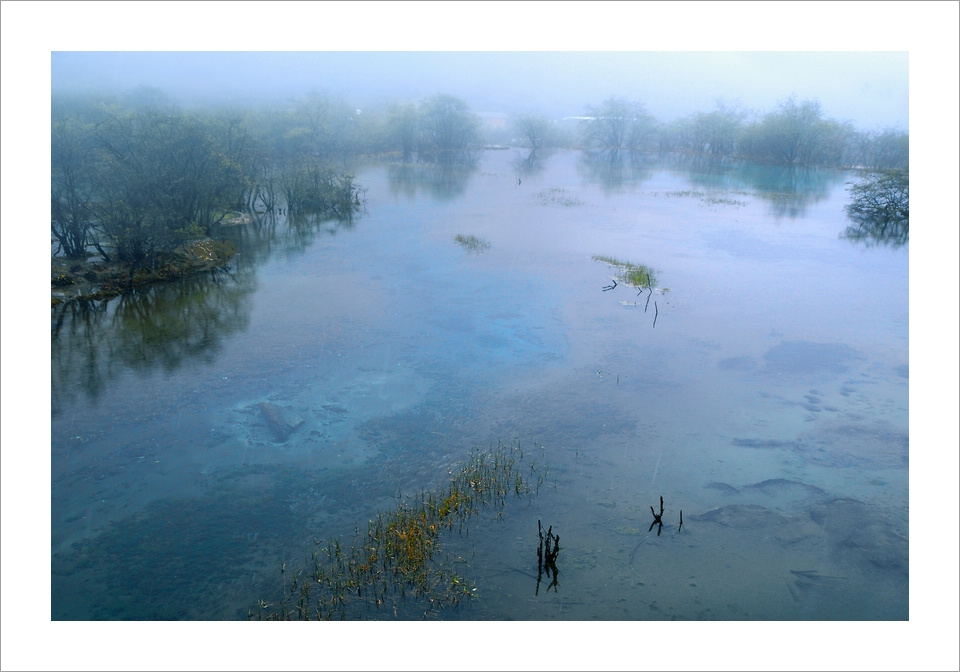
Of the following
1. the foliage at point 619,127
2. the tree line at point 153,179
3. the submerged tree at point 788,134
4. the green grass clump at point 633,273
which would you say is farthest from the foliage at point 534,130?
the green grass clump at point 633,273

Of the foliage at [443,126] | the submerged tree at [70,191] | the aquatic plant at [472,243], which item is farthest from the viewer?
the foliage at [443,126]

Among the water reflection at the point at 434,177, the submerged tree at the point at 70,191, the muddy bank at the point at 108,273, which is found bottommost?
the muddy bank at the point at 108,273

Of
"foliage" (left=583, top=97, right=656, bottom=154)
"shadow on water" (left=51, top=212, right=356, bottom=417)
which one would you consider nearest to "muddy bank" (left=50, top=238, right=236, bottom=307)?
"shadow on water" (left=51, top=212, right=356, bottom=417)

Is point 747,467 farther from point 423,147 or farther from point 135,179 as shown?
point 423,147

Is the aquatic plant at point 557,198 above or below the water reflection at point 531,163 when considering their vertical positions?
below

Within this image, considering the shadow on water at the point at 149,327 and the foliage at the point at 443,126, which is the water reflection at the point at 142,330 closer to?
the shadow on water at the point at 149,327

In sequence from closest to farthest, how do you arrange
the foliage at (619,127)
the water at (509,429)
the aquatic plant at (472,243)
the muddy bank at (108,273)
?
the water at (509,429) → the muddy bank at (108,273) → the aquatic plant at (472,243) → the foliage at (619,127)

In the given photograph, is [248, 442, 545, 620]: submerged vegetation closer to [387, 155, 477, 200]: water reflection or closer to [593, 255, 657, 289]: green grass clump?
[593, 255, 657, 289]: green grass clump

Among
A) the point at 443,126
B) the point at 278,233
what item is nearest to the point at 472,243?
the point at 278,233
